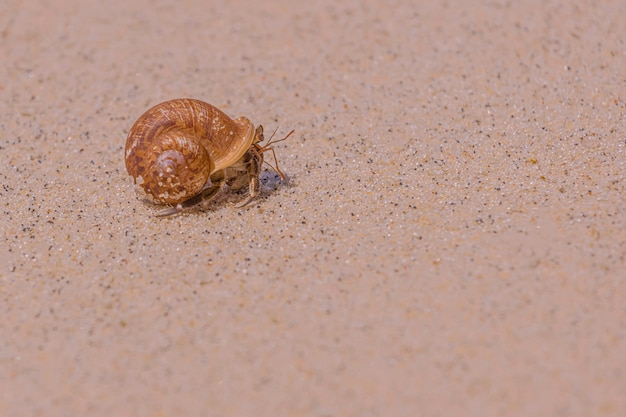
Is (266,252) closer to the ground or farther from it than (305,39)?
closer to the ground

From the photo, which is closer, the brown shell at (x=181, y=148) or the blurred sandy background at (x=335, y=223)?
the blurred sandy background at (x=335, y=223)

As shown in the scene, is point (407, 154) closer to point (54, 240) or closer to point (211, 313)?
point (211, 313)

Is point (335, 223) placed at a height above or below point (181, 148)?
below

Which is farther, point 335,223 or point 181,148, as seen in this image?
point 335,223

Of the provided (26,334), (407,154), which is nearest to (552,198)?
(407,154)

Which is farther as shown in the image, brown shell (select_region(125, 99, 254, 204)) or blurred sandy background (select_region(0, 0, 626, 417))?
brown shell (select_region(125, 99, 254, 204))
